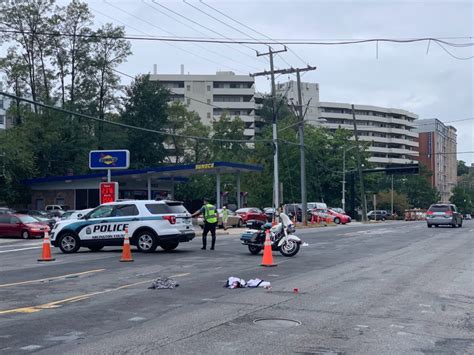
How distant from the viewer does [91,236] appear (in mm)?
20531

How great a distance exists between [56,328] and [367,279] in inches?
299

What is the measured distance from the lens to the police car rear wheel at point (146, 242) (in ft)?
66.6

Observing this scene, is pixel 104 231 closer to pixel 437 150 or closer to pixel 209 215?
pixel 209 215

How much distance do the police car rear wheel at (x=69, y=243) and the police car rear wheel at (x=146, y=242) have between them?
2111 millimetres

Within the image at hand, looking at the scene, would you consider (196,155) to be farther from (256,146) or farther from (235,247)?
(235,247)

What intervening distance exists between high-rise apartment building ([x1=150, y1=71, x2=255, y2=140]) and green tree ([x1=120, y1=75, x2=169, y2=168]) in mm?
34370

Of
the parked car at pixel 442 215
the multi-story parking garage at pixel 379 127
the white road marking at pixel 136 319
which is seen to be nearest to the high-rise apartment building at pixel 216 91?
the multi-story parking garage at pixel 379 127

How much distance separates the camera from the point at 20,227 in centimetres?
3356

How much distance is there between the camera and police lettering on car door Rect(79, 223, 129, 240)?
2022 centimetres

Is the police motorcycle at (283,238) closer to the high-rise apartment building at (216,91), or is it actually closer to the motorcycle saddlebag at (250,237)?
the motorcycle saddlebag at (250,237)

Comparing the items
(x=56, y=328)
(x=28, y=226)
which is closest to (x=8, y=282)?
(x=56, y=328)

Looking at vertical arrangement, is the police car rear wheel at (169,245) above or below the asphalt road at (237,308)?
above

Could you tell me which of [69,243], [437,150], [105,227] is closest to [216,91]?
[437,150]

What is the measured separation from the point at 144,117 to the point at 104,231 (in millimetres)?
48683
